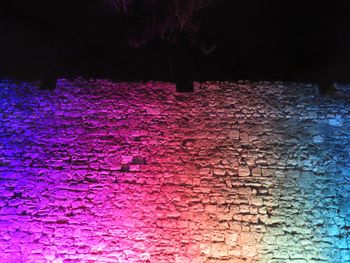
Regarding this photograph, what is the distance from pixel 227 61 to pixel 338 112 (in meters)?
2.51

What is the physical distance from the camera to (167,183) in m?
5.77

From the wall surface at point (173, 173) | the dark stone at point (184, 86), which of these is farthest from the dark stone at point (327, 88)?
the dark stone at point (184, 86)

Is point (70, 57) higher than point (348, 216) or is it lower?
higher

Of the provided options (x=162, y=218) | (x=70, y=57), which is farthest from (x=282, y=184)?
(x=70, y=57)

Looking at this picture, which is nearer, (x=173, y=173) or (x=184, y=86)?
(x=173, y=173)

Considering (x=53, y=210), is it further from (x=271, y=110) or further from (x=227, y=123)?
(x=271, y=110)

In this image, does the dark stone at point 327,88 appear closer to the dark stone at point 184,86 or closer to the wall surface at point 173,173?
the wall surface at point 173,173

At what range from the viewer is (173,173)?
19.1 feet

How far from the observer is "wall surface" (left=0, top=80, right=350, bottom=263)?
5.39 meters

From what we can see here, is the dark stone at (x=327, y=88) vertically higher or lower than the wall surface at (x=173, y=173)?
higher

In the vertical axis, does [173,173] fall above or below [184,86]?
below

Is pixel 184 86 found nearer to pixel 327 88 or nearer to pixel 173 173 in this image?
pixel 173 173

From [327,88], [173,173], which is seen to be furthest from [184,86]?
[327,88]

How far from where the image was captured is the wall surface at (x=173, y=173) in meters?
5.39
